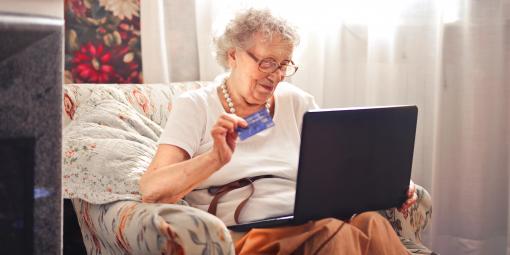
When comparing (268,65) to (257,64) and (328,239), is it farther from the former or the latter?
(328,239)

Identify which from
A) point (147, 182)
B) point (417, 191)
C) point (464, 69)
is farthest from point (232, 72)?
point (464, 69)

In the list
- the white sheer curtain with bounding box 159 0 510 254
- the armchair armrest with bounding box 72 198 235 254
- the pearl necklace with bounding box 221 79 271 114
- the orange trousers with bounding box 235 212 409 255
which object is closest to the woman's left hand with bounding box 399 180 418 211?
the orange trousers with bounding box 235 212 409 255

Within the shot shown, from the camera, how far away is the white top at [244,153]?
54.4 inches

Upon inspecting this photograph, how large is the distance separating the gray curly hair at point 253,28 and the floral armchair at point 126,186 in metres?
0.34

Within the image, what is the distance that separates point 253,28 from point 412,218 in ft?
1.92

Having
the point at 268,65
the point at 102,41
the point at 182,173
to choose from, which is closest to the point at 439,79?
the point at 268,65

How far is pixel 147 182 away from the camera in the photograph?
126 cm

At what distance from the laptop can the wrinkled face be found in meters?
0.32

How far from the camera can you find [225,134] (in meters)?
1.15

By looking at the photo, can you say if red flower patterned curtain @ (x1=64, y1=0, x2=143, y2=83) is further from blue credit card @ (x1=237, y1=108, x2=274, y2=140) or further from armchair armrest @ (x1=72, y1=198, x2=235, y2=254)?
blue credit card @ (x1=237, y1=108, x2=274, y2=140)

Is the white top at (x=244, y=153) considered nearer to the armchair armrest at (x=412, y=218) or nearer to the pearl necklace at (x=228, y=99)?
the pearl necklace at (x=228, y=99)

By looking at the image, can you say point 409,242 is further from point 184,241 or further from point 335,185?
point 184,241

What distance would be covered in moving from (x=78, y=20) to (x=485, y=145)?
1409mm

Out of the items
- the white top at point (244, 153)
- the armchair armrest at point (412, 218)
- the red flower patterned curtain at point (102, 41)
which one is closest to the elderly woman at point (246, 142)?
the white top at point (244, 153)
